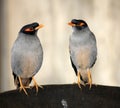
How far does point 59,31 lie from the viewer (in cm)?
161

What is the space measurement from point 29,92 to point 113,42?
0.74 metres

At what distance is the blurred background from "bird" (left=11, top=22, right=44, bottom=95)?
1.66 feet

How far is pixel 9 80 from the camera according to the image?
1603 millimetres

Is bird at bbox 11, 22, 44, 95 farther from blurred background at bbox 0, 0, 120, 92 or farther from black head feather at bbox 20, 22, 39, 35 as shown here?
blurred background at bbox 0, 0, 120, 92

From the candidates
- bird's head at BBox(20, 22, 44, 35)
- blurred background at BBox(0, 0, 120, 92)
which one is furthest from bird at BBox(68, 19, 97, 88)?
blurred background at BBox(0, 0, 120, 92)

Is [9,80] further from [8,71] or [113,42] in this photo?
[113,42]

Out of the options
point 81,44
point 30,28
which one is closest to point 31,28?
point 30,28

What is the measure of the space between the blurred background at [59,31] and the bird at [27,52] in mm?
505

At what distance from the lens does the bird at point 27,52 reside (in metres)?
1.04

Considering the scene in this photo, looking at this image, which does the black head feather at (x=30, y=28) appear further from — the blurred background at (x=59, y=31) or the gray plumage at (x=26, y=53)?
the blurred background at (x=59, y=31)

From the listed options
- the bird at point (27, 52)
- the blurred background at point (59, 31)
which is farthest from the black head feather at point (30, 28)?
the blurred background at point (59, 31)

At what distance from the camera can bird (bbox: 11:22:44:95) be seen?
3.42ft

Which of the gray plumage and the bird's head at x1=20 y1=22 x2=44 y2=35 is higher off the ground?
the bird's head at x1=20 y1=22 x2=44 y2=35

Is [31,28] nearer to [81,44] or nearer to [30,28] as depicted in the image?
[30,28]
